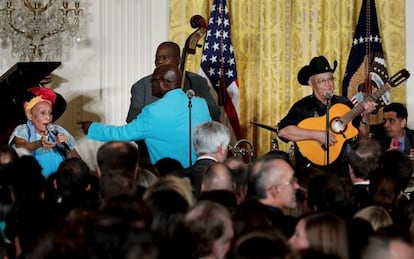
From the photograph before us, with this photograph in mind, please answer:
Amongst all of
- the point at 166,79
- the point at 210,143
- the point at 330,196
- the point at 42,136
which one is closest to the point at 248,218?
the point at 330,196

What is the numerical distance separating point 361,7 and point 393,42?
480mm

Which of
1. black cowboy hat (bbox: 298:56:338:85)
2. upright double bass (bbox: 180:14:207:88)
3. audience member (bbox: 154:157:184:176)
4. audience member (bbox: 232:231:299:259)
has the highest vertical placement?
upright double bass (bbox: 180:14:207:88)

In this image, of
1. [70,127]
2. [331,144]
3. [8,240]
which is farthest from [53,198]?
[70,127]

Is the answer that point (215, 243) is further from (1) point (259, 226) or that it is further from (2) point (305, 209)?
(2) point (305, 209)

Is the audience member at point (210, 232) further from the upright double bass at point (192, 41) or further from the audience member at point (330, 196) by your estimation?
the upright double bass at point (192, 41)

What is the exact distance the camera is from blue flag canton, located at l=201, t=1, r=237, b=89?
9.27 m

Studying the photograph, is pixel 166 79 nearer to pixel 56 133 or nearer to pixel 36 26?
pixel 56 133

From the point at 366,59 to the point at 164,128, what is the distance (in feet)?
10.1

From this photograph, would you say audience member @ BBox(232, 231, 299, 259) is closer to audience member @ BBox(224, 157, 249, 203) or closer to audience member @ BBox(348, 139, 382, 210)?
audience member @ BBox(224, 157, 249, 203)

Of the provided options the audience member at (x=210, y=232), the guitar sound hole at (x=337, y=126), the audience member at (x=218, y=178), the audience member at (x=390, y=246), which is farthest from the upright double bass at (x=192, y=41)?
the audience member at (x=390, y=246)

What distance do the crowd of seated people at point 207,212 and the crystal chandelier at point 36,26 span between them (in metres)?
3.77

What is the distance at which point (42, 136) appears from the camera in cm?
724

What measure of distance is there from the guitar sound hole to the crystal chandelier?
289cm

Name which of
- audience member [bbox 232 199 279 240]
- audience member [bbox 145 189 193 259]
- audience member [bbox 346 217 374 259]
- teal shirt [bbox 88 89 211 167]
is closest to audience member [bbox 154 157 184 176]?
teal shirt [bbox 88 89 211 167]
